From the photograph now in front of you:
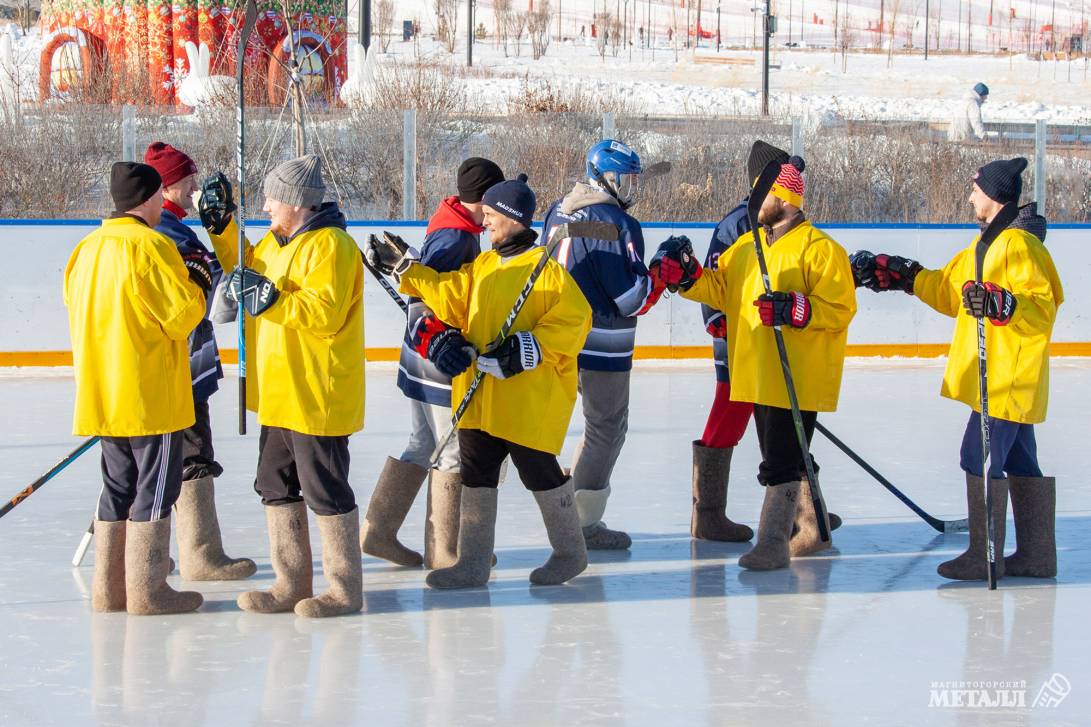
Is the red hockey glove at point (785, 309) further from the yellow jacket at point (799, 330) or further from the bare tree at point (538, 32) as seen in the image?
the bare tree at point (538, 32)

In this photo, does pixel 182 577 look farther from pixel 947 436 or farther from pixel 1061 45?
pixel 1061 45

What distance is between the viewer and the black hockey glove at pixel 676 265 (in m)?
4.87

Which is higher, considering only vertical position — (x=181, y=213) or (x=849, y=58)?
(x=849, y=58)

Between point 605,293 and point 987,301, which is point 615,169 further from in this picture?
point 987,301

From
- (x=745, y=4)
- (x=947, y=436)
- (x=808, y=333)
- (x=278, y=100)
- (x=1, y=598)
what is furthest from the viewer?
(x=745, y=4)

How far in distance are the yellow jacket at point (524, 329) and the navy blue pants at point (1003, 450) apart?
1.37 m

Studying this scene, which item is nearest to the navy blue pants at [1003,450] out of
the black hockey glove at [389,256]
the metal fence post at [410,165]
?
the black hockey glove at [389,256]

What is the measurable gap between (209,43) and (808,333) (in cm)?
2041

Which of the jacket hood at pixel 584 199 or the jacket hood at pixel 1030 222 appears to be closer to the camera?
the jacket hood at pixel 1030 222

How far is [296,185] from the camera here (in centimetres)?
414

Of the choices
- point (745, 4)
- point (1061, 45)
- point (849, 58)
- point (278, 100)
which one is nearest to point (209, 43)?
point (278, 100)

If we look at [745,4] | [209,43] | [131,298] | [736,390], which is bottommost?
[736,390]

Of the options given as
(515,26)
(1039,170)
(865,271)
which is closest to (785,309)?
(865,271)

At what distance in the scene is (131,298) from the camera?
4.09 meters
